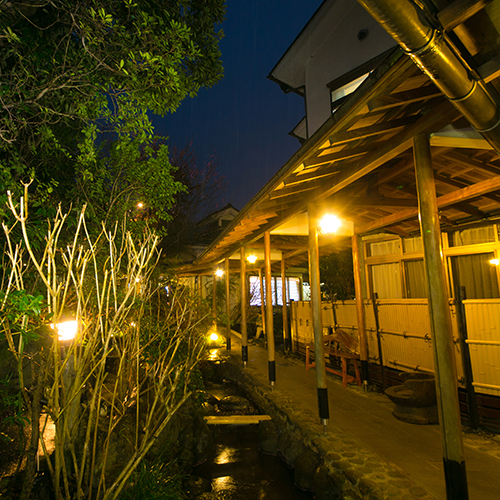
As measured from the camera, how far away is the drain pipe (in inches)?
66.4

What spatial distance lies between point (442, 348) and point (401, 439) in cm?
291

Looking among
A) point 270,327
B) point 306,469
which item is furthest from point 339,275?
point 306,469

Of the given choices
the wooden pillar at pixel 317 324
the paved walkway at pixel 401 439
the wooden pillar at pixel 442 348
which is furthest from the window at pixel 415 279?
the wooden pillar at pixel 442 348

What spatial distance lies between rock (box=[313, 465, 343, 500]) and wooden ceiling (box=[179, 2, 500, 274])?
422 cm

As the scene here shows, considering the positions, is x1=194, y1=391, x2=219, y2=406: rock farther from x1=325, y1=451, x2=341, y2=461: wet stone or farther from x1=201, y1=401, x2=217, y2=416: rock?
x1=325, y1=451, x2=341, y2=461: wet stone

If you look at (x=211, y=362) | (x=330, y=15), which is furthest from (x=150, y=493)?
(x=330, y=15)

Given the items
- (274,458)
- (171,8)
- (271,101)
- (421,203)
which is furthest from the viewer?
(271,101)

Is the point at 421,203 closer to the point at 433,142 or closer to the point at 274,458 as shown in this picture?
the point at 433,142

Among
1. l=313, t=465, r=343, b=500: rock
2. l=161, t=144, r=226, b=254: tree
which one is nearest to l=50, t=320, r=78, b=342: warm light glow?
l=313, t=465, r=343, b=500: rock

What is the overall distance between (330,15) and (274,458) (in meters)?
12.9

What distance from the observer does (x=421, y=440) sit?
5129 mm

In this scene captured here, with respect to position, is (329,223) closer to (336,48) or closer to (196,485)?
(196,485)

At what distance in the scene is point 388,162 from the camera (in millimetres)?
5770

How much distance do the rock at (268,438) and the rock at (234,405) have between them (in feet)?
4.76
